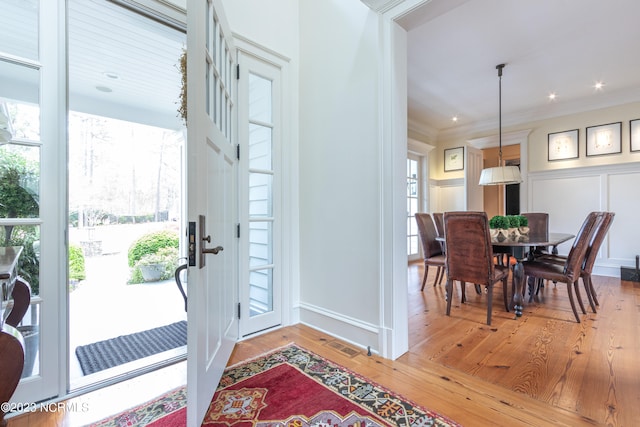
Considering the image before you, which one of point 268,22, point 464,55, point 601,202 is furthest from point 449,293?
point 601,202

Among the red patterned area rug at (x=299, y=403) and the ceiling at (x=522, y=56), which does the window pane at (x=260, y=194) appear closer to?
the red patterned area rug at (x=299, y=403)

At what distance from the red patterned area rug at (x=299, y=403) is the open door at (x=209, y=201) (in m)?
0.13

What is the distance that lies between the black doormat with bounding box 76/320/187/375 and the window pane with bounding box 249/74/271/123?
→ 6.45 feet

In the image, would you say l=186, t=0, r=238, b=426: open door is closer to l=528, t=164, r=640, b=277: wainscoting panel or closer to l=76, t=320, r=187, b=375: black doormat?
l=76, t=320, r=187, b=375: black doormat

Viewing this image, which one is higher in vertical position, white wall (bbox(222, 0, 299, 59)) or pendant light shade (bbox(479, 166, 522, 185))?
white wall (bbox(222, 0, 299, 59))

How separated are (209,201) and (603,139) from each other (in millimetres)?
6089

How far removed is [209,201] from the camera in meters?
1.42

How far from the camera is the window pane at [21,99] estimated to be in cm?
147

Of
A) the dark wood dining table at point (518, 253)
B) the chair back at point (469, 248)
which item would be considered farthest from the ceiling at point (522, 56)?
the dark wood dining table at point (518, 253)

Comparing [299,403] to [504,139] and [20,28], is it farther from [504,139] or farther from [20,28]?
[504,139]

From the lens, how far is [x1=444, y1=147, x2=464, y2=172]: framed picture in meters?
6.16

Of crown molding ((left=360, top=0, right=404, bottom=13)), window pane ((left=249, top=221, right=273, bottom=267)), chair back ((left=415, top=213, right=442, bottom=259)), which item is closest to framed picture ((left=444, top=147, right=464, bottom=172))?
chair back ((left=415, top=213, right=442, bottom=259))

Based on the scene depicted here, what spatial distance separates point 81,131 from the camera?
460 centimetres

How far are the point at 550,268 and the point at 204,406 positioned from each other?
125 inches
